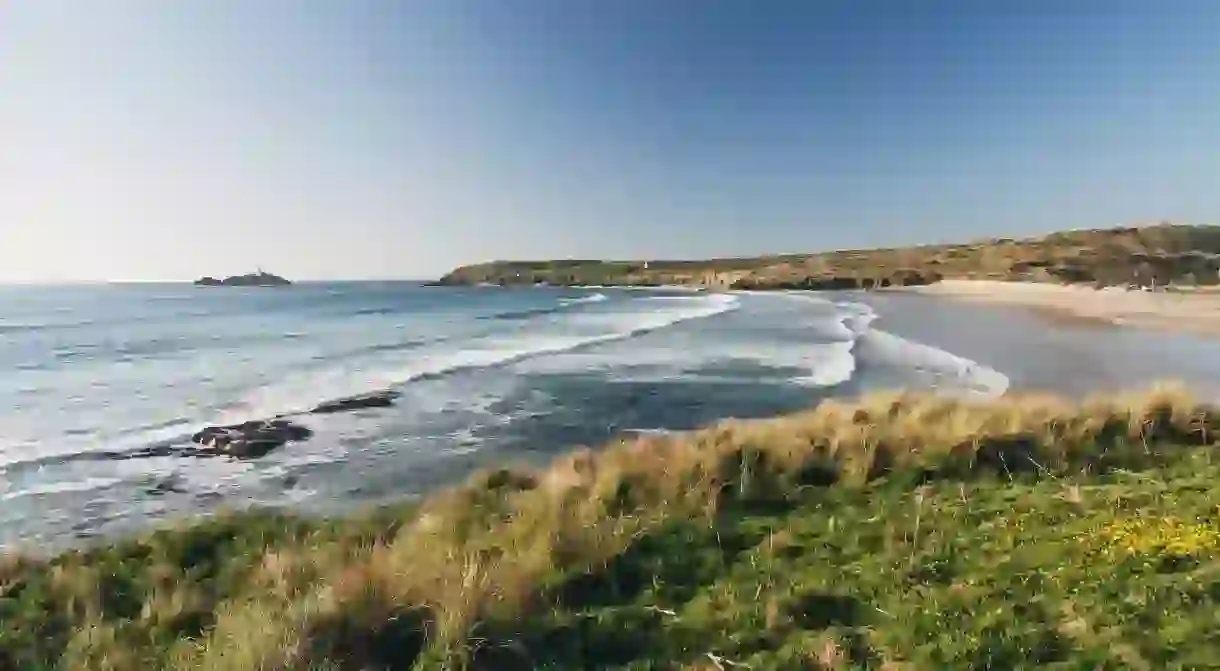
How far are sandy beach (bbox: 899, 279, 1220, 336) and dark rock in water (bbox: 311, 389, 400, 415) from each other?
28.5 m

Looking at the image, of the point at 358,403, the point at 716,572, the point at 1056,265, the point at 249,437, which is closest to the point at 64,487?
the point at 249,437

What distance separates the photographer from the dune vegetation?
5.05m

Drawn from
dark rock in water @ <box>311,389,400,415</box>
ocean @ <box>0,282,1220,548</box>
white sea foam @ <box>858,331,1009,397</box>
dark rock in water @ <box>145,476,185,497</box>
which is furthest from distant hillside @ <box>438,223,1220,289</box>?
dark rock in water @ <box>145,476,185,497</box>

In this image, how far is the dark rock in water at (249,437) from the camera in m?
15.6

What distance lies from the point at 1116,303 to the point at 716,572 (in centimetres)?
4778

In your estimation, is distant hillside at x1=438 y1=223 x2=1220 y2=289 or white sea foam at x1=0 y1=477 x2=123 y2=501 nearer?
white sea foam at x1=0 y1=477 x2=123 y2=501

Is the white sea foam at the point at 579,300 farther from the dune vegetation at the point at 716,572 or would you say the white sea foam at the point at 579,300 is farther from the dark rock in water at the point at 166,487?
the dune vegetation at the point at 716,572

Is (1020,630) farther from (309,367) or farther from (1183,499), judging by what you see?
(309,367)

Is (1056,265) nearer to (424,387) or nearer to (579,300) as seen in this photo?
(579,300)

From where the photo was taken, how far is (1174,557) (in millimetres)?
5852

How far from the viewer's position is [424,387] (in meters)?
24.3

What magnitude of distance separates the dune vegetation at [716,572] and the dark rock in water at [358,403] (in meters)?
11.3

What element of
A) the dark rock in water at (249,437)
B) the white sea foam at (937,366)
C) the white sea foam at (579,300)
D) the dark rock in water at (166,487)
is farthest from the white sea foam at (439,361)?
the white sea foam at (579,300)

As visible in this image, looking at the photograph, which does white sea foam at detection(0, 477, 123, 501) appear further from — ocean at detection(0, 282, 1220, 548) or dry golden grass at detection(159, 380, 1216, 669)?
dry golden grass at detection(159, 380, 1216, 669)
